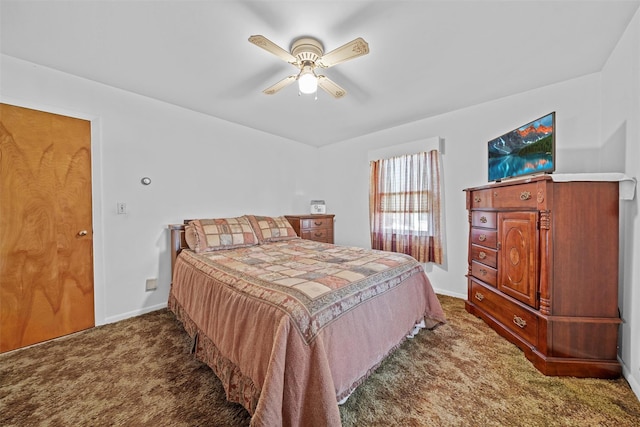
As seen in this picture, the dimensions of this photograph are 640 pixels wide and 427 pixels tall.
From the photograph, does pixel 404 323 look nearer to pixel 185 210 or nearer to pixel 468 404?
pixel 468 404

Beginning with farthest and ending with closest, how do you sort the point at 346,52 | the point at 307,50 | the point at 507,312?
the point at 507,312, the point at 307,50, the point at 346,52

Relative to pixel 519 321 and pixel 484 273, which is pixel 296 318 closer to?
pixel 519 321

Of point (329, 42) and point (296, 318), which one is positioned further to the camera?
point (329, 42)

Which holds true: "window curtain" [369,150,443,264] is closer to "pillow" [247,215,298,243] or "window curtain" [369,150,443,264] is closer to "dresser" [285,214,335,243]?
"dresser" [285,214,335,243]

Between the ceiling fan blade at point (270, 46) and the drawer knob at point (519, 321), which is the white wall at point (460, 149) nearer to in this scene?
the drawer knob at point (519, 321)

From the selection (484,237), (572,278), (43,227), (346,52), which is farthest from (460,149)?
(43,227)

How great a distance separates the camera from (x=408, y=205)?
3.33 metres

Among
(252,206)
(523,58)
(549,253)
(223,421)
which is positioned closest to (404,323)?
(549,253)

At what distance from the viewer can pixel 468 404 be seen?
1.33 m

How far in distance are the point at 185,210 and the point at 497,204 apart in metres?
3.30

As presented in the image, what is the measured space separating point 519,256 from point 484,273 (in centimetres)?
49

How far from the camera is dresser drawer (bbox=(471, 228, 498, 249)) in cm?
211

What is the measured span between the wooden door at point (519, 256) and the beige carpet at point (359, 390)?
466 millimetres

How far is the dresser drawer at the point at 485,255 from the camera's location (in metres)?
2.11
